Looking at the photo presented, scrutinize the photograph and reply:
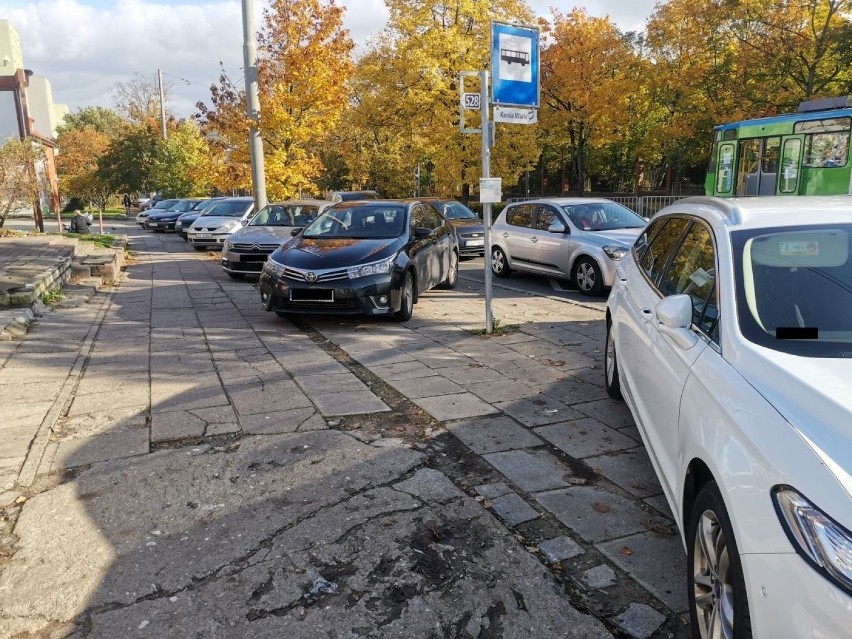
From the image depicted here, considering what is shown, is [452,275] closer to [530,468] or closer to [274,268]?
[274,268]

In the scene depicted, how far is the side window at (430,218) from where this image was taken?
33.4 feet

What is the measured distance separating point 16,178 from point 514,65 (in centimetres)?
1740

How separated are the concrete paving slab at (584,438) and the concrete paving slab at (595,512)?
548 mm

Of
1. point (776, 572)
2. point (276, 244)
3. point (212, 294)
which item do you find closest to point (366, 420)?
point (776, 572)

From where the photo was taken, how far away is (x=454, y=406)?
5.30m

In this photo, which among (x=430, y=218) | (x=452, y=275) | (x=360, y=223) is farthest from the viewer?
(x=452, y=275)

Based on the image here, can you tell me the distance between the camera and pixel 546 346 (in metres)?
7.28

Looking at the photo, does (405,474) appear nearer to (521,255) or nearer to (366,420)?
(366,420)

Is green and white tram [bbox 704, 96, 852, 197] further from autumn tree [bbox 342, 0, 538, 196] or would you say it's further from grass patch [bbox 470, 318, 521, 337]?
autumn tree [bbox 342, 0, 538, 196]

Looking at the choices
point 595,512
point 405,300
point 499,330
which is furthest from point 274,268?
point 595,512

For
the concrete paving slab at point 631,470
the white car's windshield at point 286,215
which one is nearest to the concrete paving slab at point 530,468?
the concrete paving slab at point 631,470

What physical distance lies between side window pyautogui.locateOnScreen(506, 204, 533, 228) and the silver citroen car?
354cm

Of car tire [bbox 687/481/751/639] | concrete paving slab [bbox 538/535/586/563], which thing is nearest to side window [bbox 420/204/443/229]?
concrete paving slab [bbox 538/535/586/563]

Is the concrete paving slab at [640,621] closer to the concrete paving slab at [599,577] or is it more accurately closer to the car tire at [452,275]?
the concrete paving slab at [599,577]
